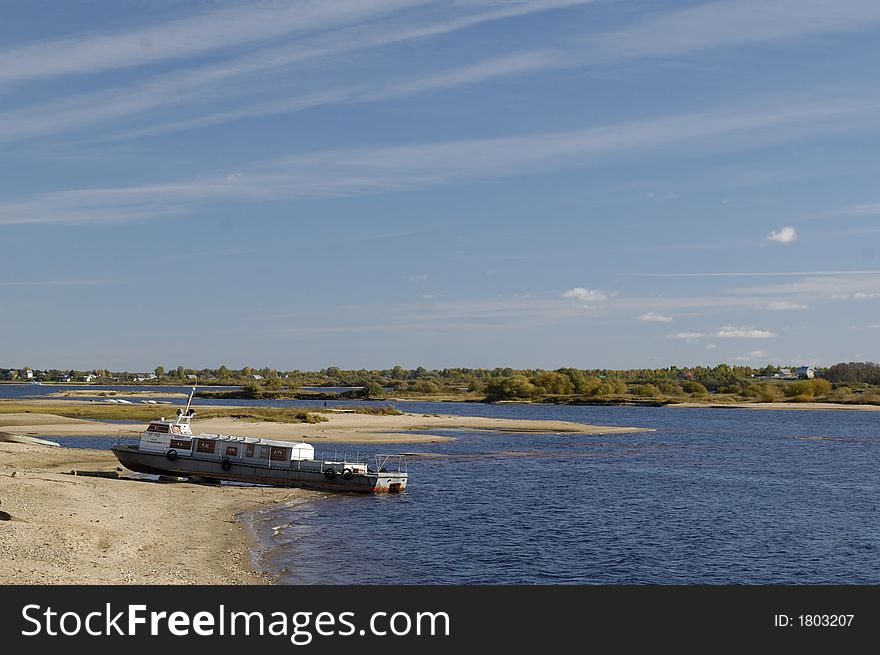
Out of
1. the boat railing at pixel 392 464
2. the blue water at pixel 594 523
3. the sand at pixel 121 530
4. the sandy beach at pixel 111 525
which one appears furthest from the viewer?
the boat railing at pixel 392 464

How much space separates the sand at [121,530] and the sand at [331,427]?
39367mm

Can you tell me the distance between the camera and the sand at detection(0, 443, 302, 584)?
32.0m

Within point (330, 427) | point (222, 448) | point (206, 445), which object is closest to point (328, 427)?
point (330, 427)

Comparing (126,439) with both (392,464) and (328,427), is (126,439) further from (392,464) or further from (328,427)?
(328,427)

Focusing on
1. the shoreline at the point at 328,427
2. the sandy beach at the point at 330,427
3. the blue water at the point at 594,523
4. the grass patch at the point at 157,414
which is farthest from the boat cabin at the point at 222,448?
Result: the grass patch at the point at 157,414

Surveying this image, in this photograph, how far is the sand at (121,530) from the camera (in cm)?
3197

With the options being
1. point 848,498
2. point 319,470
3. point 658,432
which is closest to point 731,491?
point 848,498

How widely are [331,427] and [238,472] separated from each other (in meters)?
55.6

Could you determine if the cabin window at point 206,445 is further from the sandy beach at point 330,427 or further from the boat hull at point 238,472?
the sandy beach at point 330,427

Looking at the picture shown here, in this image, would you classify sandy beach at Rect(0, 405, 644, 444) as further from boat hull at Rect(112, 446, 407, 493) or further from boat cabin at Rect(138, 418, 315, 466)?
boat hull at Rect(112, 446, 407, 493)

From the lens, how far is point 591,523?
5041 centimetres

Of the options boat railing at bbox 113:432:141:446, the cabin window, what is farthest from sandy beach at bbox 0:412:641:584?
boat railing at bbox 113:432:141:446

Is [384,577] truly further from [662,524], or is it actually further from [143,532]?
[662,524]

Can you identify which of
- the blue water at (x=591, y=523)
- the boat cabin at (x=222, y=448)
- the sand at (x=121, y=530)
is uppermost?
the boat cabin at (x=222, y=448)
